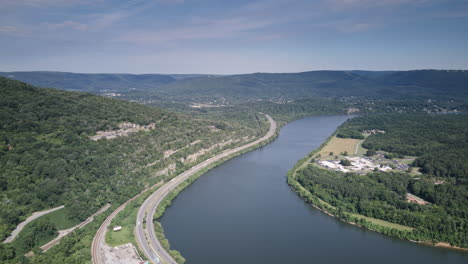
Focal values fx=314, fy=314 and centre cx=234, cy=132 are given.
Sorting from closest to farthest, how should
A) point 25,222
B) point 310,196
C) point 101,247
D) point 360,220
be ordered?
point 101,247, point 25,222, point 360,220, point 310,196

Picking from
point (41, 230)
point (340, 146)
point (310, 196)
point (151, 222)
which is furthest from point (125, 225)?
point (340, 146)

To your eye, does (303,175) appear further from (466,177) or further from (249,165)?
(466,177)

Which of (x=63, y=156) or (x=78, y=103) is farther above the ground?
(x=78, y=103)

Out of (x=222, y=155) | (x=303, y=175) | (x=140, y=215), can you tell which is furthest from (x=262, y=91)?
(x=140, y=215)

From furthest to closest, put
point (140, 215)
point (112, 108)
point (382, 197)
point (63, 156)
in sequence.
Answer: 1. point (112, 108)
2. point (63, 156)
3. point (382, 197)
4. point (140, 215)

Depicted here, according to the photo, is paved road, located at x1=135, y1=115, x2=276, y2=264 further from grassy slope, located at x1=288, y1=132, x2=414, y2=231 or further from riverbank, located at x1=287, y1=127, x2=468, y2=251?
riverbank, located at x1=287, y1=127, x2=468, y2=251

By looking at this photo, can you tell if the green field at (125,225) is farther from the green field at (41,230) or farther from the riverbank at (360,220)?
the riverbank at (360,220)

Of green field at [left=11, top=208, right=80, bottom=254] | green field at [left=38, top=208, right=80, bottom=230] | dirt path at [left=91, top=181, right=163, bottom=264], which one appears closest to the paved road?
dirt path at [left=91, top=181, right=163, bottom=264]

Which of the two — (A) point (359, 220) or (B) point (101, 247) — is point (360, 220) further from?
(B) point (101, 247)
